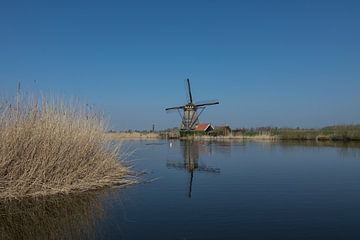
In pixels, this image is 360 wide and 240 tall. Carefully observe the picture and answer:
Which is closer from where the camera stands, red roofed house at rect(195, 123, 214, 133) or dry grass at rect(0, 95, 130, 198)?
dry grass at rect(0, 95, 130, 198)

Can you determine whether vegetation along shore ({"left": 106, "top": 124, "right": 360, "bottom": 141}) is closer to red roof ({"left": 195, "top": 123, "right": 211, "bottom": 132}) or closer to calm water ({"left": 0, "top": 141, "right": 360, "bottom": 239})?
red roof ({"left": 195, "top": 123, "right": 211, "bottom": 132})

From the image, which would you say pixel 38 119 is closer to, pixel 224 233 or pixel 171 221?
pixel 171 221

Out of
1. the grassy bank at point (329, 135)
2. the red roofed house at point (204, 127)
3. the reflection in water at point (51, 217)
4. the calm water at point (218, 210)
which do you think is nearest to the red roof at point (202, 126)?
the red roofed house at point (204, 127)

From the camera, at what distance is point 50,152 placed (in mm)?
11156

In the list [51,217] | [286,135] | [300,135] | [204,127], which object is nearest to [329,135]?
[300,135]

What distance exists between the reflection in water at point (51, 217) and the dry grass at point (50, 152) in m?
0.54

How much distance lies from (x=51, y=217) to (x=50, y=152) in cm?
266

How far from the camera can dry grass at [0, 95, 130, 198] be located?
10.3m

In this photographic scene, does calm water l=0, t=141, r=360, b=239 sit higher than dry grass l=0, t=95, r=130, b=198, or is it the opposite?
dry grass l=0, t=95, r=130, b=198

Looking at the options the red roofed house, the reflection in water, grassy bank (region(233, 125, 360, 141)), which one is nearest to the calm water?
the reflection in water

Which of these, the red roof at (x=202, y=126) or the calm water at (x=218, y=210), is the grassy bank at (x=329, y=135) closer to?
the red roof at (x=202, y=126)

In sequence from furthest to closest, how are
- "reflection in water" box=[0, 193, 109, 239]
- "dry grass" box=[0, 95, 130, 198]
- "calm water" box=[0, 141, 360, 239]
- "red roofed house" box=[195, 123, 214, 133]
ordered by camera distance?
"red roofed house" box=[195, 123, 214, 133] < "dry grass" box=[0, 95, 130, 198] < "calm water" box=[0, 141, 360, 239] < "reflection in water" box=[0, 193, 109, 239]

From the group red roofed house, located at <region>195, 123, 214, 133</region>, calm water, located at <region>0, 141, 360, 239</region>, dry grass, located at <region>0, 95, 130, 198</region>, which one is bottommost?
calm water, located at <region>0, 141, 360, 239</region>

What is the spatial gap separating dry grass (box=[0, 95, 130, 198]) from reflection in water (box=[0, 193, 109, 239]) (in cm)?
54
